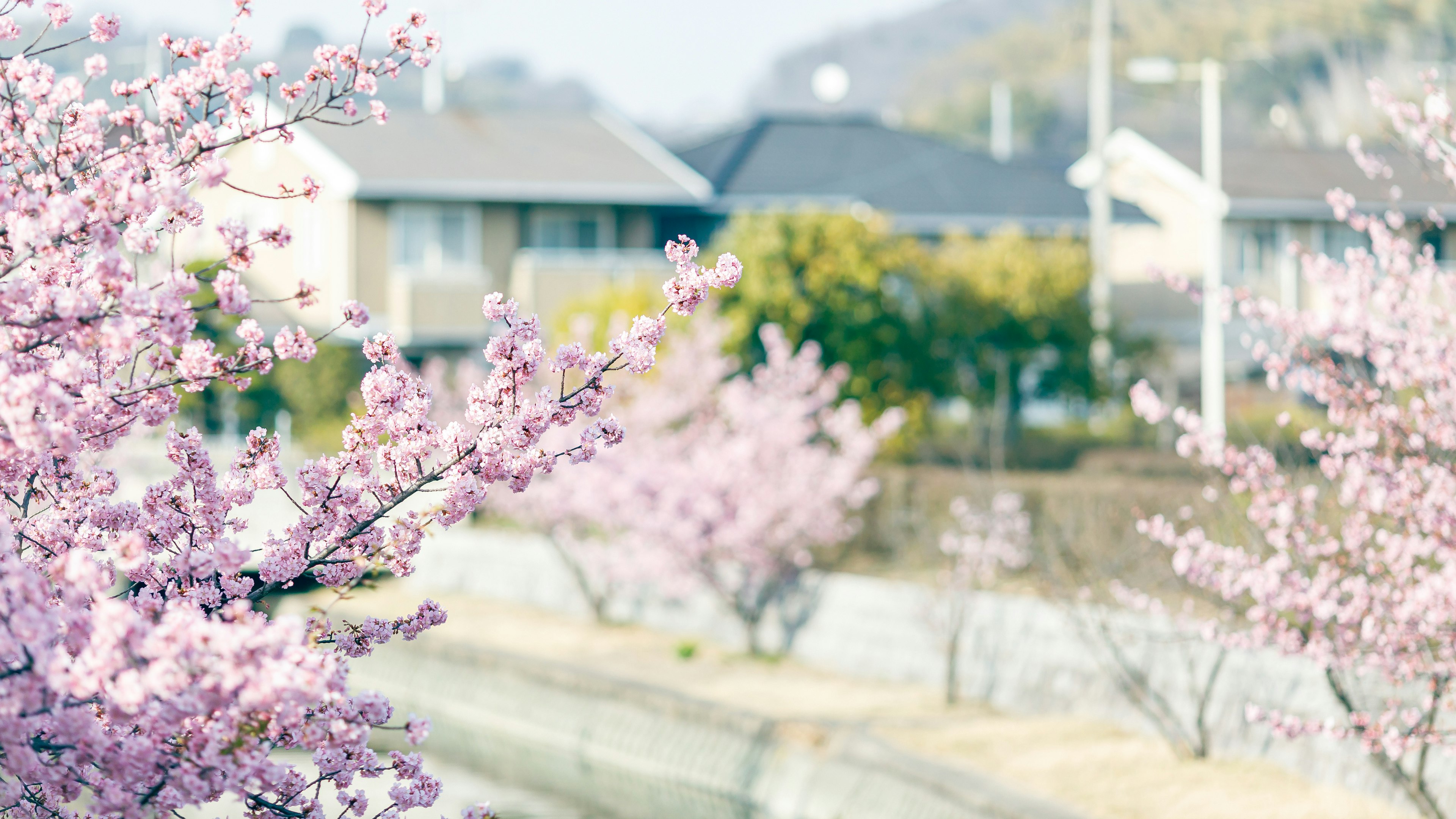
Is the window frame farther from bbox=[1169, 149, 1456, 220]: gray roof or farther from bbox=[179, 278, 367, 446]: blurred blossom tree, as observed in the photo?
bbox=[1169, 149, 1456, 220]: gray roof

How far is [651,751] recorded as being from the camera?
13586mm

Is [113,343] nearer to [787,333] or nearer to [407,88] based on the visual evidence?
[787,333]

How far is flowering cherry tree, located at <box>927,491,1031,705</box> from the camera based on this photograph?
1350 centimetres

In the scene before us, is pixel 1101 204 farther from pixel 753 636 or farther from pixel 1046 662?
pixel 1046 662

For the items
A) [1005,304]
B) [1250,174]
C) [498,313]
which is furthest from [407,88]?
[498,313]

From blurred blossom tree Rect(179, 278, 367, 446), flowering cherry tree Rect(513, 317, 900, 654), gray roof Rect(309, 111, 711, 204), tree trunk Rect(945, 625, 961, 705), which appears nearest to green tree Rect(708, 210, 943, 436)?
flowering cherry tree Rect(513, 317, 900, 654)

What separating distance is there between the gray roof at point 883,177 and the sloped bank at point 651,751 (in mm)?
18035

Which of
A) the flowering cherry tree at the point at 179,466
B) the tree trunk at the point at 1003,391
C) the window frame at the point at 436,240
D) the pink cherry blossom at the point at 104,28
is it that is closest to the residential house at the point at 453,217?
the window frame at the point at 436,240

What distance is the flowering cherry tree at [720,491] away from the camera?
52.9 feet

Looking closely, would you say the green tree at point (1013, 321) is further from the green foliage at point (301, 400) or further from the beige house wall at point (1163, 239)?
the beige house wall at point (1163, 239)

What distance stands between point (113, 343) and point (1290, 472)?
327 inches

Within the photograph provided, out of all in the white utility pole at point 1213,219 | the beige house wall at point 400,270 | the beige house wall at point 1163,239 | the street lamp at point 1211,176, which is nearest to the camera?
the white utility pole at point 1213,219

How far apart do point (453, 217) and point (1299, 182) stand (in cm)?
1820

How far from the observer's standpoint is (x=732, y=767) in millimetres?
12789
